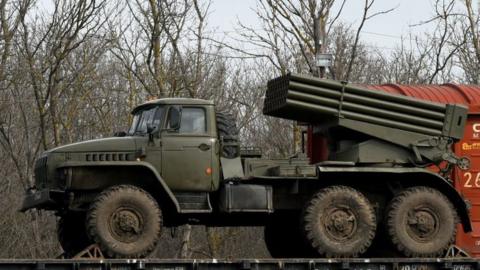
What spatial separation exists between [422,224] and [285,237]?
8.26 ft

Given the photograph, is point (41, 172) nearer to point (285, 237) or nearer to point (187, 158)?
point (187, 158)

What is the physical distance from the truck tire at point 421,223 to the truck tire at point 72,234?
446cm

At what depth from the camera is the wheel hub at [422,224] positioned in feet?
44.8

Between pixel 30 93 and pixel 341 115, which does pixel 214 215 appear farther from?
pixel 30 93

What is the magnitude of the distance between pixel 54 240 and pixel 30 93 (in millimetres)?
5154

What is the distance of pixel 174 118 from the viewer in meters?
13.4

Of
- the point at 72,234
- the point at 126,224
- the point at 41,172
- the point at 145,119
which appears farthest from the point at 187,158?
the point at 72,234

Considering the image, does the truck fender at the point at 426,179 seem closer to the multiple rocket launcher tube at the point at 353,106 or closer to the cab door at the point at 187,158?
the multiple rocket launcher tube at the point at 353,106

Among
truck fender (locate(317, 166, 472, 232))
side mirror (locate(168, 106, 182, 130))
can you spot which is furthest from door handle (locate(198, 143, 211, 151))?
truck fender (locate(317, 166, 472, 232))

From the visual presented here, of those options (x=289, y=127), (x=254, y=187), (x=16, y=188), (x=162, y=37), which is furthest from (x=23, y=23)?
(x=254, y=187)

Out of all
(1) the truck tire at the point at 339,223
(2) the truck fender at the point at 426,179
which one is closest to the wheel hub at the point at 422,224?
(2) the truck fender at the point at 426,179

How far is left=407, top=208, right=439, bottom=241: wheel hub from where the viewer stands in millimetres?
13648

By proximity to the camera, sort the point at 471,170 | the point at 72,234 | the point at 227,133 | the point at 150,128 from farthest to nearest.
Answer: the point at 471,170, the point at 72,234, the point at 227,133, the point at 150,128

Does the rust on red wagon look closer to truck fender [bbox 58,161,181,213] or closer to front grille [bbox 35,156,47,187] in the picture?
truck fender [bbox 58,161,181,213]
